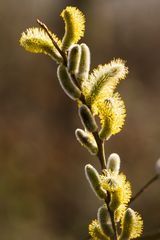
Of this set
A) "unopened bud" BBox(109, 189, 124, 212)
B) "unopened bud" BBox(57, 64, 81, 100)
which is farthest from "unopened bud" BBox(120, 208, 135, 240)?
"unopened bud" BBox(57, 64, 81, 100)

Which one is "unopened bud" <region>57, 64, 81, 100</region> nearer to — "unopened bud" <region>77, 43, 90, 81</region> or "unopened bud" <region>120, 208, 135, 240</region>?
"unopened bud" <region>77, 43, 90, 81</region>

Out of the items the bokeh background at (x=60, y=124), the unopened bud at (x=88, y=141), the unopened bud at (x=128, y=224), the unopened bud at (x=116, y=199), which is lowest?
the unopened bud at (x=128, y=224)

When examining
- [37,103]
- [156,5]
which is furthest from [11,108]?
[156,5]

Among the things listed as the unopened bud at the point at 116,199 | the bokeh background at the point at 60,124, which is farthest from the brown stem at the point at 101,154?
the bokeh background at the point at 60,124

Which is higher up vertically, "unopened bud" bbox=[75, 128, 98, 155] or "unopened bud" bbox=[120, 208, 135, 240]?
"unopened bud" bbox=[75, 128, 98, 155]

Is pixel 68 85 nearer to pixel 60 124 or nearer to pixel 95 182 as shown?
pixel 95 182

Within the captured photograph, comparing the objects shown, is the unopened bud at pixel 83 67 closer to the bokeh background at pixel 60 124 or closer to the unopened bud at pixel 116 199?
the unopened bud at pixel 116 199
